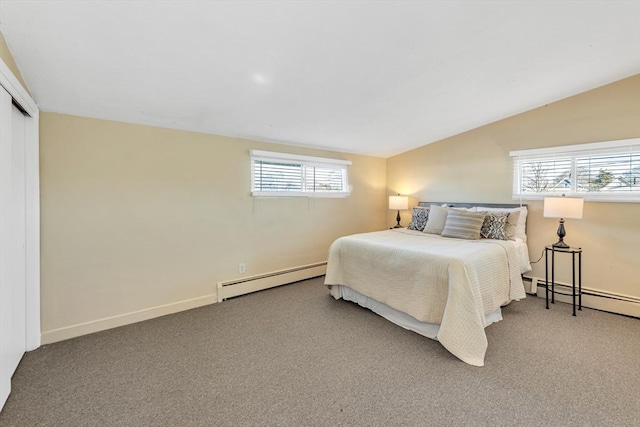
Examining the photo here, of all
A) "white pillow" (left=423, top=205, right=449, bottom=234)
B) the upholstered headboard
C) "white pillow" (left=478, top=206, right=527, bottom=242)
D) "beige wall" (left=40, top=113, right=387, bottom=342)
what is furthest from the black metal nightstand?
"beige wall" (left=40, top=113, right=387, bottom=342)

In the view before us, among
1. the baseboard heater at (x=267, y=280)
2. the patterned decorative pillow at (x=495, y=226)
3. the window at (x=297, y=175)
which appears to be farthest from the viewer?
the window at (x=297, y=175)

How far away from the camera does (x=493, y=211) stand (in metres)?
3.39

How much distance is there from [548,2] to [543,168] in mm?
2208

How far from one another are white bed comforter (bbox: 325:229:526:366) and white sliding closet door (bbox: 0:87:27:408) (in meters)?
2.50

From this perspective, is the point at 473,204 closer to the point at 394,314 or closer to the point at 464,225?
the point at 464,225

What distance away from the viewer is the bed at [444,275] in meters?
2.05

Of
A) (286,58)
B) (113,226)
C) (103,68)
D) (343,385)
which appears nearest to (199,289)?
(113,226)

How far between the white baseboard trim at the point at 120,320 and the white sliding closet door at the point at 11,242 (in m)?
0.20

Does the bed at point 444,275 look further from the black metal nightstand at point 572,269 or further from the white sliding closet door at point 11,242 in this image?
the white sliding closet door at point 11,242

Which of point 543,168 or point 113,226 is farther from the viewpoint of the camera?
point 543,168

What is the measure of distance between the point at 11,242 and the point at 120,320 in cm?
115

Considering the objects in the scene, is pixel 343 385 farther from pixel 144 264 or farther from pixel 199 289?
pixel 144 264

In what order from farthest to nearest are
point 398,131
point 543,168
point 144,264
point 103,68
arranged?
1. point 398,131
2. point 543,168
3. point 144,264
4. point 103,68

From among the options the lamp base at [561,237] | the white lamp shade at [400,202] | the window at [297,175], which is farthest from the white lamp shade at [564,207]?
the window at [297,175]
